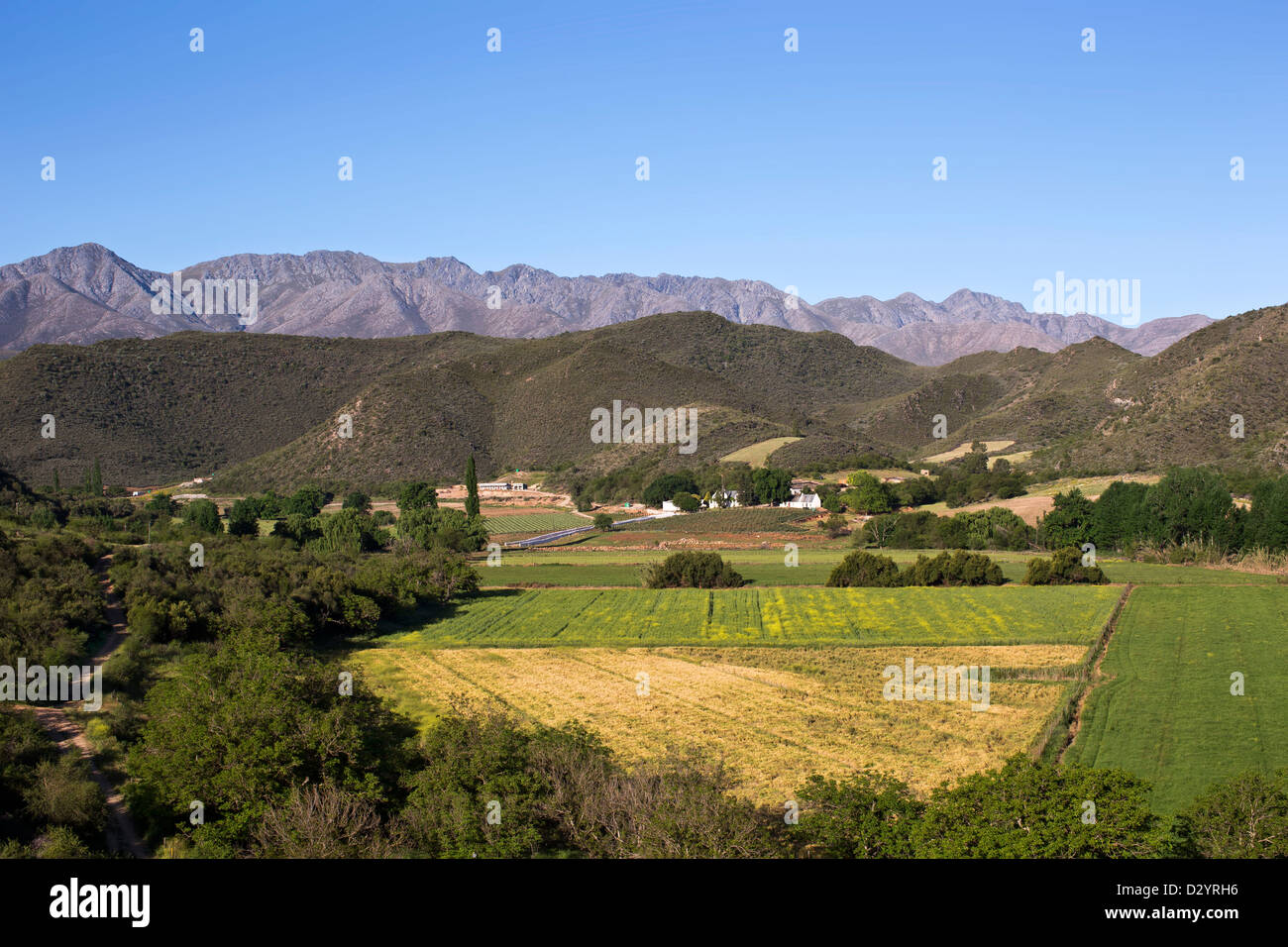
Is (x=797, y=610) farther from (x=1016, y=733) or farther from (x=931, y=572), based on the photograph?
(x=1016, y=733)

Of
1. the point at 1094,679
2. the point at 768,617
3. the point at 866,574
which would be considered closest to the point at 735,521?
the point at 866,574

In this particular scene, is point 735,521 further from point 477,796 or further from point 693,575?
point 477,796

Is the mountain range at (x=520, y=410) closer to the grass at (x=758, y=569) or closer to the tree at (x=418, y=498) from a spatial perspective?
the tree at (x=418, y=498)

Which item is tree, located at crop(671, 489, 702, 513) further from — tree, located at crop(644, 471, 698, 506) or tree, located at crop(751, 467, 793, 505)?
tree, located at crop(751, 467, 793, 505)

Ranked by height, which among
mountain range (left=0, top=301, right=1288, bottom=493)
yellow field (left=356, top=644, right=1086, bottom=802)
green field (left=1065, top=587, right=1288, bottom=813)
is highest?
mountain range (left=0, top=301, right=1288, bottom=493)

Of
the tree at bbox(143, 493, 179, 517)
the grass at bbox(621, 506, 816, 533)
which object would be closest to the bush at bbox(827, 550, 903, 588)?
the grass at bbox(621, 506, 816, 533)
